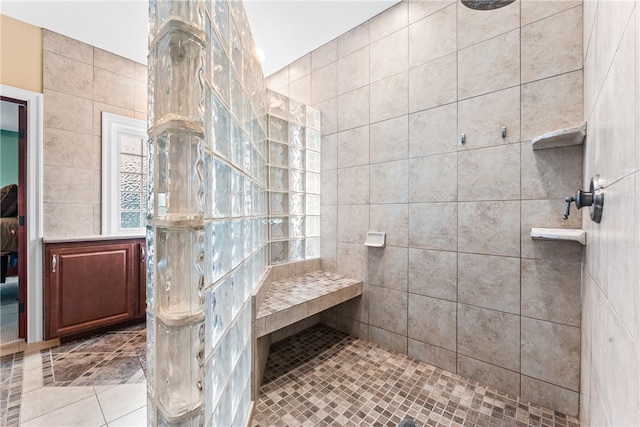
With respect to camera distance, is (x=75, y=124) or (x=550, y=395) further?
(x=75, y=124)

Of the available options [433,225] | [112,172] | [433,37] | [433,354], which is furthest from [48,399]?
[433,37]

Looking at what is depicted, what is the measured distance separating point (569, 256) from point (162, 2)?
2.03 meters

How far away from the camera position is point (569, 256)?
1454 millimetres

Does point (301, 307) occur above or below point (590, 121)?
below

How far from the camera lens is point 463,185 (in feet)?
5.92

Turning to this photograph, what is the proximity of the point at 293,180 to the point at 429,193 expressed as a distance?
3.78ft

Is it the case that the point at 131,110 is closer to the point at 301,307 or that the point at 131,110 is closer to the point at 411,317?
the point at 301,307

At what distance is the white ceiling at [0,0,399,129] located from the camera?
6.64 feet

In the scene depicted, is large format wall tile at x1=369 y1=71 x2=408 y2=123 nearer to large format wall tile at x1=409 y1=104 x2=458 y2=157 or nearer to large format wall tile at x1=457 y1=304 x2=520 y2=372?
large format wall tile at x1=409 y1=104 x2=458 y2=157

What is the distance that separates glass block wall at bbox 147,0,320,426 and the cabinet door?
1832 millimetres

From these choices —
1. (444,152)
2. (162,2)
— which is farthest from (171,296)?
(444,152)

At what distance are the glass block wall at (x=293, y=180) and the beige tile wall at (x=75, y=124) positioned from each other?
165cm

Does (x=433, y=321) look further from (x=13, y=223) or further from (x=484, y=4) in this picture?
(x=13, y=223)

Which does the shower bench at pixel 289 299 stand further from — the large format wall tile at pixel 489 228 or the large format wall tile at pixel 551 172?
the large format wall tile at pixel 551 172
